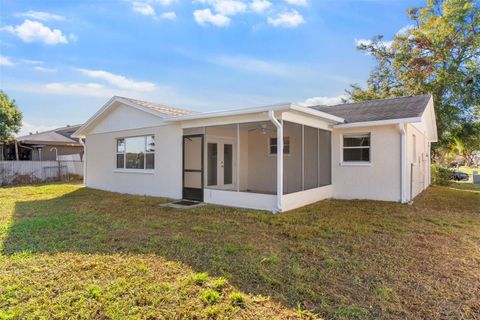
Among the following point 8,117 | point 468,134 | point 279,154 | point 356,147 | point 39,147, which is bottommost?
point 279,154

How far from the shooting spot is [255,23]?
11.3 m

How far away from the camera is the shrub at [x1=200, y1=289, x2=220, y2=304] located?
295cm

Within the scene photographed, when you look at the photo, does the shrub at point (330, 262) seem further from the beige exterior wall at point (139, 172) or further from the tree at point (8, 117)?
the tree at point (8, 117)

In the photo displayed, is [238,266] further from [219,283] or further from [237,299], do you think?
[237,299]

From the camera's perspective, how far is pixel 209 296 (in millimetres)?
3020

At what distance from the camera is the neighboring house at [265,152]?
325 inches

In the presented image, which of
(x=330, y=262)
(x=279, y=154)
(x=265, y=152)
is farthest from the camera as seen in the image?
(x=265, y=152)

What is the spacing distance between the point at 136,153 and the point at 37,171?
8.25 meters

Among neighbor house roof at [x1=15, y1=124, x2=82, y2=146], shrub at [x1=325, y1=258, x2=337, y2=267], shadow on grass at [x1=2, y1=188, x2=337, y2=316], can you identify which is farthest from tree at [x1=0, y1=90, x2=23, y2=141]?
shrub at [x1=325, y1=258, x2=337, y2=267]

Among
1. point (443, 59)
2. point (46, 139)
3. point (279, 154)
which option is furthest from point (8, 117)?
point (443, 59)

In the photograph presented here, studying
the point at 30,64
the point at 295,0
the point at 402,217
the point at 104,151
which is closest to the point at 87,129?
the point at 104,151

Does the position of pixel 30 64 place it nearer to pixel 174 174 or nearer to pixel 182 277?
pixel 174 174

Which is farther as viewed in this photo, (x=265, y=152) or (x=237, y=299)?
(x=265, y=152)

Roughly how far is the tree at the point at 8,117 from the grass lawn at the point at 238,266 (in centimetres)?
1573
